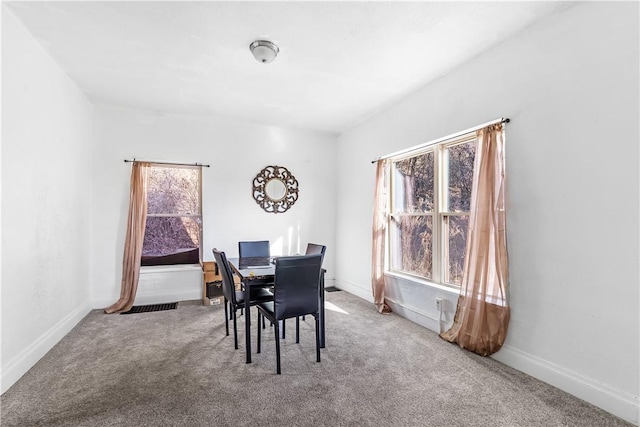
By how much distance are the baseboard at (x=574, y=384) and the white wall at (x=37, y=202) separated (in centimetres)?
372

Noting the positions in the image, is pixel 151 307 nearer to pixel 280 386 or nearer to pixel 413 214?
pixel 280 386

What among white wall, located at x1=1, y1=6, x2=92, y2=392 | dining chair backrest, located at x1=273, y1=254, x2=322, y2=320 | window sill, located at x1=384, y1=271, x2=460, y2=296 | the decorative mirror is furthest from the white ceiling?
window sill, located at x1=384, y1=271, x2=460, y2=296

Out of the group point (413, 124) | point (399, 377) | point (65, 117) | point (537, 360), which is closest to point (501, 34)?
point (413, 124)

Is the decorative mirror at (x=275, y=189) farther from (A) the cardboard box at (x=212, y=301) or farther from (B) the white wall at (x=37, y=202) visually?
(B) the white wall at (x=37, y=202)

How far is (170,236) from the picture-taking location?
449 centimetres

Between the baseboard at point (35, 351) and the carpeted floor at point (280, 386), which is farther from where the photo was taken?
the baseboard at point (35, 351)

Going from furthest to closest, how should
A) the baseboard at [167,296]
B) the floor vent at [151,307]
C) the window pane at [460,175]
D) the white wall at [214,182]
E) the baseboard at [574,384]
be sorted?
the baseboard at [167,296] → the white wall at [214,182] → the floor vent at [151,307] → the window pane at [460,175] → the baseboard at [574,384]

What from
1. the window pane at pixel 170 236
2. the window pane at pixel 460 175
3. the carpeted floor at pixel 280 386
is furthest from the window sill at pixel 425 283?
the window pane at pixel 170 236

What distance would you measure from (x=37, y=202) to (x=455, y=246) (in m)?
3.87

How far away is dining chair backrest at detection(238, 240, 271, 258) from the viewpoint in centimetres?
400

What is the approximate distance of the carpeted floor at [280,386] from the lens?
1877mm

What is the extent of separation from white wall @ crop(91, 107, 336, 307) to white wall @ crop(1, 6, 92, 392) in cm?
46

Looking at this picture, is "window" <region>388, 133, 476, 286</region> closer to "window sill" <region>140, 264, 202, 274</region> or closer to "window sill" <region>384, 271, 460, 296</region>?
"window sill" <region>384, 271, 460, 296</region>

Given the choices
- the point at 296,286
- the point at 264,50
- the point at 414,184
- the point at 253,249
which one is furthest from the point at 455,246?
the point at 264,50
